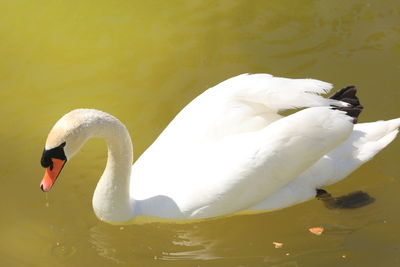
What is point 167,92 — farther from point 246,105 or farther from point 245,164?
point 245,164

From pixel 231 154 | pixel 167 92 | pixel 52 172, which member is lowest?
pixel 52 172

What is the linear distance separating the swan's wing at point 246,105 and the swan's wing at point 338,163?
0.51 meters

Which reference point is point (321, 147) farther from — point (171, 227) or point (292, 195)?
point (171, 227)

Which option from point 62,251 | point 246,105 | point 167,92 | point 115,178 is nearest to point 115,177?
point 115,178

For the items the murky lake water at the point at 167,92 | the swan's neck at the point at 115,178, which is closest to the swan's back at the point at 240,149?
the swan's neck at the point at 115,178

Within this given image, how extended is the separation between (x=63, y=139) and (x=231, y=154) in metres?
1.30

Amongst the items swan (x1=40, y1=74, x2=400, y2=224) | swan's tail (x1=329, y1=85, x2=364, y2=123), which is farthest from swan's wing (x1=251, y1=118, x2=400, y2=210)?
swan's tail (x1=329, y1=85, x2=364, y2=123)

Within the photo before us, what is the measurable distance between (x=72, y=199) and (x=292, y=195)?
1.88 meters

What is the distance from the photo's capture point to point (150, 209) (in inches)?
244

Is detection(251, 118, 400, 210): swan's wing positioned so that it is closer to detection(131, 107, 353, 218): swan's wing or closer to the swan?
the swan

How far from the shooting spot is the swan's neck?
5.90 m

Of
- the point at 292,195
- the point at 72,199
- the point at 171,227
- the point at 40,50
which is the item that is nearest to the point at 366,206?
the point at 292,195

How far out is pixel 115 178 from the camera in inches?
239

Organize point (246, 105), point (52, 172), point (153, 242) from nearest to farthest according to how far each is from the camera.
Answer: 1. point (52, 172)
2. point (153, 242)
3. point (246, 105)
